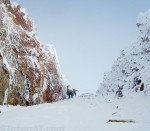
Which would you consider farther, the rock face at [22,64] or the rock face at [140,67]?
the rock face at [22,64]

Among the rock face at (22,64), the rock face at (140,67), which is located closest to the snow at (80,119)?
the rock face at (140,67)

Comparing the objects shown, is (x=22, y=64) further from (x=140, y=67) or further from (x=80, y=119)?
(x=80, y=119)

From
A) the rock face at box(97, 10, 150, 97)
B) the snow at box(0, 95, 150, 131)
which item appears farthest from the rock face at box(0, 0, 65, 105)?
the snow at box(0, 95, 150, 131)

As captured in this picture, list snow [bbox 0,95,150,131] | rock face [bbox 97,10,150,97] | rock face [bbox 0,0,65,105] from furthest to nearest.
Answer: rock face [bbox 0,0,65,105] → rock face [bbox 97,10,150,97] → snow [bbox 0,95,150,131]

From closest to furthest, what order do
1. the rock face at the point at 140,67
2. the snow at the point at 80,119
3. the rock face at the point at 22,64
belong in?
1. the snow at the point at 80,119
2. the rock face at the point at 140,67
3. the rock face at the point at 22,64

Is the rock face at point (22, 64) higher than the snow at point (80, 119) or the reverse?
higher

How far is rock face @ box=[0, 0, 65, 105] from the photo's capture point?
27562mm

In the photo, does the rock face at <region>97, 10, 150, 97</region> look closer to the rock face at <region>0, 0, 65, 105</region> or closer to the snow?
the snow

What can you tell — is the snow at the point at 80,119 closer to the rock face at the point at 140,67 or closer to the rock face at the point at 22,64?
the rock face at the point at 140,67

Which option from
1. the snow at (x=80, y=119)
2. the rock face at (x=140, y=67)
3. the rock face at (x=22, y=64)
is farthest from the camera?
the rock face at (x=22, y=64)

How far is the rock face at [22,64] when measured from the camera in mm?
27562

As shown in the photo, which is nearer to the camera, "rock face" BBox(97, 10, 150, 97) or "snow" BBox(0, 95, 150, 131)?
"snow" BBox(0, 95, 150, 131)

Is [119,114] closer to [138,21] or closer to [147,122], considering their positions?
[147,122]

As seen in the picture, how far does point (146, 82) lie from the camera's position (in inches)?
611
